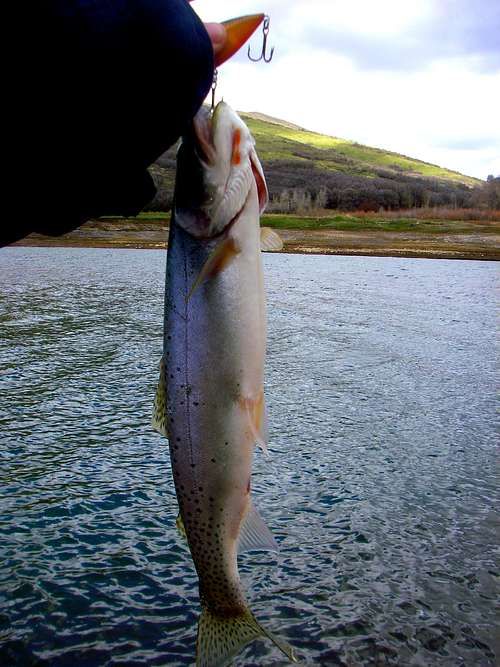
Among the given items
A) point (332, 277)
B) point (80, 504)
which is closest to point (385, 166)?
point (332, 277)

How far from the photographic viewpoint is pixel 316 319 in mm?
11109

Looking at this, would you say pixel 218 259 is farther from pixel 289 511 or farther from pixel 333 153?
pixel 333 153

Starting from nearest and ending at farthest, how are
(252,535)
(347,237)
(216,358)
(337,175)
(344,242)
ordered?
(216,358), (252,535), (344,242), (347,237), (337,175)

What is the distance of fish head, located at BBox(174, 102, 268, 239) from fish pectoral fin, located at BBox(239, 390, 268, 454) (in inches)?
18.8

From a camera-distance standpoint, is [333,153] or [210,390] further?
[333,153]

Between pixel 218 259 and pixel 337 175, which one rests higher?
pixel 337 175

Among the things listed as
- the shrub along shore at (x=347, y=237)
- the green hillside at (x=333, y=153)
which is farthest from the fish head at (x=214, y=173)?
the green hillside at (x=333, y=153)

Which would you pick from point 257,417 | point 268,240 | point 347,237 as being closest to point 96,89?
point 268,240

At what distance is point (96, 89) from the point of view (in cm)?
163

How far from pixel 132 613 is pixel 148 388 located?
11.6 ft

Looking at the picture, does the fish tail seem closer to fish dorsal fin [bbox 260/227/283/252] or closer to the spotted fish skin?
the spotted fish skin

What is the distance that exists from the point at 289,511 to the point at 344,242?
34215 mm

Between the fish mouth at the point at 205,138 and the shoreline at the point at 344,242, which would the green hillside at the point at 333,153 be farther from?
the fish mouth at the point at 205,138

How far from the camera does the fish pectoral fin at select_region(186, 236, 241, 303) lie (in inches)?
74.5
